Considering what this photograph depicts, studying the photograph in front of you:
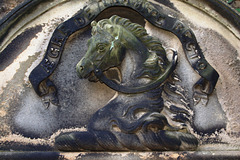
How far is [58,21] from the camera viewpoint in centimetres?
369

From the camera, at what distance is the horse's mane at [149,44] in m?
3.37

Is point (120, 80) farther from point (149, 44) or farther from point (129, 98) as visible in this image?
point (149, 44)

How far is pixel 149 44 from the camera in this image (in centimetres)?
344

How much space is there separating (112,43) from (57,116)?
80cm

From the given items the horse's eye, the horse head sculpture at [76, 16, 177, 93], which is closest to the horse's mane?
the horse head sculpture at [76, 16, 177, 93]

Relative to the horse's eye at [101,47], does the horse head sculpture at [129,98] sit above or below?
below

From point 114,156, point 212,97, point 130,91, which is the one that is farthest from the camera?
point 212,97

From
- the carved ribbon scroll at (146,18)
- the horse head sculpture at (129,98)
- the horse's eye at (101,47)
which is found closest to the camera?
the horse head sculpture at (129,98)

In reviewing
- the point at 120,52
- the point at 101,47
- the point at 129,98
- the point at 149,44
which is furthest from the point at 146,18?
the point at 129,98

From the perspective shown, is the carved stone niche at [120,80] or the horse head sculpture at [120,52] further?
the horse head sculpture at [120,52]

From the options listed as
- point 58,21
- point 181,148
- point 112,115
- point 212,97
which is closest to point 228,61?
point 212,97

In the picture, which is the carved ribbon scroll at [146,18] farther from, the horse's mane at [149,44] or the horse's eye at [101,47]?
the horse's eye at [101,47]

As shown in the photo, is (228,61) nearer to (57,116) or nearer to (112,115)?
(112,115)

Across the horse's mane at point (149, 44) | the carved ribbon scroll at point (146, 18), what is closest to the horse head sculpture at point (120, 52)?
the horse's mane at point (149, 44)
